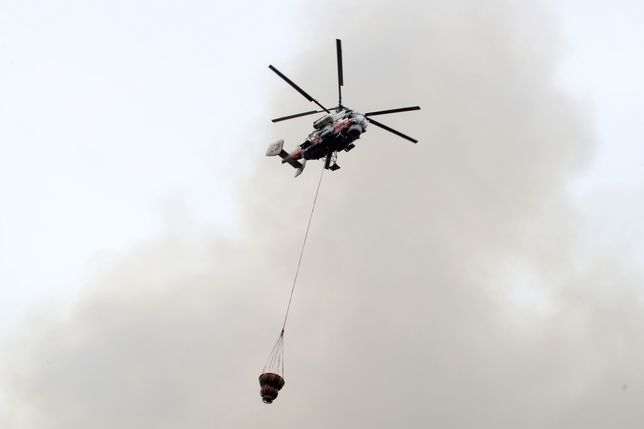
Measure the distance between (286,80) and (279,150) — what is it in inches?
298

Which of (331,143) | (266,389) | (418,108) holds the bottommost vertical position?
(266,389)

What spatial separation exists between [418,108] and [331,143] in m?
5.86

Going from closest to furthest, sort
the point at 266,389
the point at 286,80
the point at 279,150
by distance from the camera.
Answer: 1. the point at 266,389
2. the point at 286,80
3. the point at 279,150

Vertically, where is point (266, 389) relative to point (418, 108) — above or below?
below

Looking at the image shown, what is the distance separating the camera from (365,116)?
39.0 meters

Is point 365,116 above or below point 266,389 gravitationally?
above

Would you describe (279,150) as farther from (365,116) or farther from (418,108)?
(418,108)

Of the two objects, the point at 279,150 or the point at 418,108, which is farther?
the point at 279,150

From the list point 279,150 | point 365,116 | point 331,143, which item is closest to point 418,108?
point 365,116

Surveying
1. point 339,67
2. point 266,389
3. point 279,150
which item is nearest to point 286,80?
point 339,67

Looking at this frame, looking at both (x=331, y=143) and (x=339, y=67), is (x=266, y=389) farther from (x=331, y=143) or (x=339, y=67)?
(x=339, y=67)

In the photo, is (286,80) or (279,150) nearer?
(286,80)

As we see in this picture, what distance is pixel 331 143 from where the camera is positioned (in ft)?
128

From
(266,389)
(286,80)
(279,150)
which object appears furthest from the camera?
(279,150)
